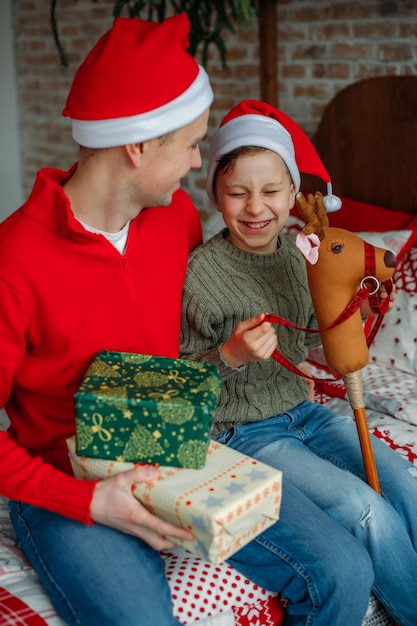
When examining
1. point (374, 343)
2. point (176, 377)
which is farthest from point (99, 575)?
point (374, 343)

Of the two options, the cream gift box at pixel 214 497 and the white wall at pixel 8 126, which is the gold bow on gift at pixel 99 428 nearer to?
the cream gift box at pixel 214 497

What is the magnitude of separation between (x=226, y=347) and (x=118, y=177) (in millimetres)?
371

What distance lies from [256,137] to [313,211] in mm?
212

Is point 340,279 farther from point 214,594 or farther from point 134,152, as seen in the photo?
point 214,594

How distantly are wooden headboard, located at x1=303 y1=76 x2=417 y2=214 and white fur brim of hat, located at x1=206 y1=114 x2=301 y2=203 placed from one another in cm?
99

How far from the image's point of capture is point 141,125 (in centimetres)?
134

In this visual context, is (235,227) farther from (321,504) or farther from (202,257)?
(321,504)

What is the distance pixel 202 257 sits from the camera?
66.7 inches

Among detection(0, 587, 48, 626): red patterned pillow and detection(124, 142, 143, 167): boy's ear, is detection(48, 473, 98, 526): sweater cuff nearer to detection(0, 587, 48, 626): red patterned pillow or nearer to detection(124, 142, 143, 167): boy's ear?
detection(0, 587, 48, 626): red patterned pillow

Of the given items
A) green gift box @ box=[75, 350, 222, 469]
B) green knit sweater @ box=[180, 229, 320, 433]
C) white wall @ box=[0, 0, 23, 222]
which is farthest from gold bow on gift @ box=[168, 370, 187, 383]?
white wall @ box=[0, 0, 23, 222]

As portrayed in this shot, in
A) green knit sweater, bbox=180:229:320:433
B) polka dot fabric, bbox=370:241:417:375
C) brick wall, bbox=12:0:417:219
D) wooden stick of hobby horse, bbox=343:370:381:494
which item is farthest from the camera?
brick wall, bbox=12:0:417:219

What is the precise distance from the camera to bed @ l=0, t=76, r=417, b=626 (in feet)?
4.55

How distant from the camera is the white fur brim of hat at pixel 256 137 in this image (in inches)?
62.7

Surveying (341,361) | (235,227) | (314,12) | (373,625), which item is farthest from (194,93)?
(314,12)
